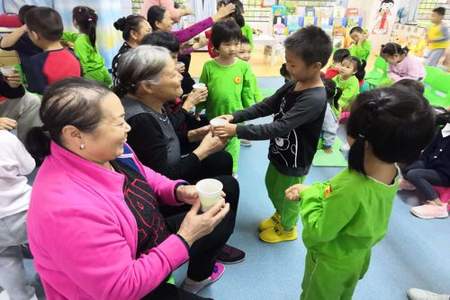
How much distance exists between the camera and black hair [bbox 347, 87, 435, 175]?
0.93 metres

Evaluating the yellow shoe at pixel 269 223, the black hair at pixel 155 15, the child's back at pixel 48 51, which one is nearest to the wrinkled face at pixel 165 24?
the black hair at pixel 155 15

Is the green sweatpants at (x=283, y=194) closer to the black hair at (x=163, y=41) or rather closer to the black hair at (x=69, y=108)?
the black hair at (x=163, y=41)

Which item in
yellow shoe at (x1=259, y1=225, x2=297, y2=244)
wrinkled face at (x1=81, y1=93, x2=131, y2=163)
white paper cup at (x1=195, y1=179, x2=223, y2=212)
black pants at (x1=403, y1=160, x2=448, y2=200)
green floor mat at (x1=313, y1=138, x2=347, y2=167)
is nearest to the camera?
wrinkled face at (x1=81, y1=93, x2=131, y2=163)

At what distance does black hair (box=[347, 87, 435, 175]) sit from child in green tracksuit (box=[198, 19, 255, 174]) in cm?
145

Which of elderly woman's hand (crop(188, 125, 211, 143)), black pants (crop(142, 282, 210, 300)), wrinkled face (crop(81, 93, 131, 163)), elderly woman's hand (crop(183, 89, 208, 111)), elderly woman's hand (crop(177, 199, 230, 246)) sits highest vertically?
wrinkled face (crop(81, 93, 131, 163))

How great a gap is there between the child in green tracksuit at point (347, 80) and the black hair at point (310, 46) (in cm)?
218

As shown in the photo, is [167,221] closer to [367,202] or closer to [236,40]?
[367,202]

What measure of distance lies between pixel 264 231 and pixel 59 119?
1.57 m

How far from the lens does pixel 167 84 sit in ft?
4.91

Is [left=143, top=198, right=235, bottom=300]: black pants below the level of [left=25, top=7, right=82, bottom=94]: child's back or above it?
below

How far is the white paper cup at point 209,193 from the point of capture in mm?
1181

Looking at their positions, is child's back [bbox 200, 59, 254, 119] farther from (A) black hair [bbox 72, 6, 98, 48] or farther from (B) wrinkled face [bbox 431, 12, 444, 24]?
(B) wrinkled face [bbox 431, 12, 444, 24]

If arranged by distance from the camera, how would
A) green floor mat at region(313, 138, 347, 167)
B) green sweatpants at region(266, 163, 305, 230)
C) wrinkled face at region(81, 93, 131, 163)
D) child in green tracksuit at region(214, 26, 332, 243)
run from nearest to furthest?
1. wrinkled face at region(81, 93, 131, 163)
2. child in green tracksuit at region(214, 26, 332, 243)
3. green sweatpants at region(266, 163, 305, 230)
4. green floor mat at region(313, 138, 347, 167)

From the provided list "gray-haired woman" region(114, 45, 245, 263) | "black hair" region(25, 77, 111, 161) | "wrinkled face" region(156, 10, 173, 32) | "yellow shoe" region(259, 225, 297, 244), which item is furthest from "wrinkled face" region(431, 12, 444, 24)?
"black hair" region(25, 77, 111, 161)
